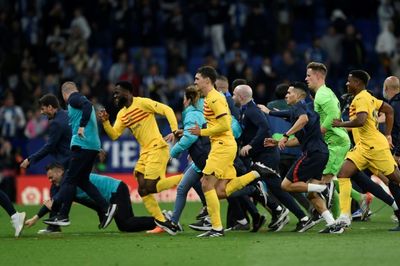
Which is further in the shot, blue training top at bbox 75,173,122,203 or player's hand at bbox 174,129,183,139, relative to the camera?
blue training top at bbox 75,173,122,203

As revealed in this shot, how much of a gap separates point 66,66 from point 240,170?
13.6 metres

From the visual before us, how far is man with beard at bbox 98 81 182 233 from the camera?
16.5 metres

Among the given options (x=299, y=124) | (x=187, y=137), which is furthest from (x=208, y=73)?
(x=299, y=124)

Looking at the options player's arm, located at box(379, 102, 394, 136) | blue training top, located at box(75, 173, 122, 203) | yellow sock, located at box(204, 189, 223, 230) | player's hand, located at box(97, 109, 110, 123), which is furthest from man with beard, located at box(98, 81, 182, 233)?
player's arm, located at box(379, 102, 394, 136)

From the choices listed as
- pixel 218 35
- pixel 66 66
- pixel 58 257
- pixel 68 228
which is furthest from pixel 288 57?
pixel 58 257

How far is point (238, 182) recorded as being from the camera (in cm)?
1642

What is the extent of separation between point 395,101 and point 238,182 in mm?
3354

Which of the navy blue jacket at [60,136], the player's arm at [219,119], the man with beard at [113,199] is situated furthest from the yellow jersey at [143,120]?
the player's arm at [219,119]

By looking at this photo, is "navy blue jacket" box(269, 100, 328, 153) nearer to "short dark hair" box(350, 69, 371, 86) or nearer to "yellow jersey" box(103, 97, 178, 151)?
"short dark hair" box(350, 69, 371, 86)

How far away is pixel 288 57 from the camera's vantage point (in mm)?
28453

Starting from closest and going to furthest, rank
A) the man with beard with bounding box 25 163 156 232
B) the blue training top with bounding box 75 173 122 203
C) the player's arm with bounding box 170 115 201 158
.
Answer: the player's arm with bounding box 170 115 201 158, the man with beard with bounding box 25 163 156 232, the blue training top with bounding box 75 173 122 203

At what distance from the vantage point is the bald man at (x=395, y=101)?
1818 cm

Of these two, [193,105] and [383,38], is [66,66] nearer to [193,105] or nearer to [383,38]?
[383,38]

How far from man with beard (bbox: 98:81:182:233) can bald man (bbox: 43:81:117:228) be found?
0.45 meters
